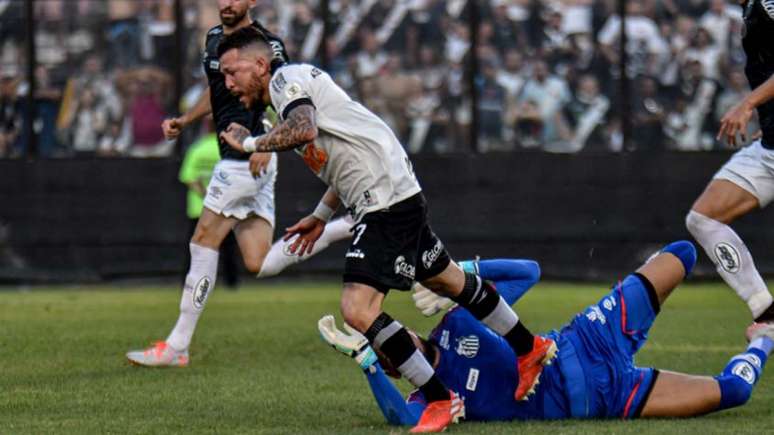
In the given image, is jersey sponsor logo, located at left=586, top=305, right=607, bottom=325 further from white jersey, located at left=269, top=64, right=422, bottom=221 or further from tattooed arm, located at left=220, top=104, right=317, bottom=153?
tattooed arm, located at left=220, top=104, right=317, bottom=153

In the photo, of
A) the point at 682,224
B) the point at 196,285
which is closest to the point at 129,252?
the point at 682,224

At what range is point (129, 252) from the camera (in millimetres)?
17219

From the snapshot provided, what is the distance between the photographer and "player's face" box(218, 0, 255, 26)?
9609 mm

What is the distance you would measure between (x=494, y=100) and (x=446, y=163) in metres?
0.98

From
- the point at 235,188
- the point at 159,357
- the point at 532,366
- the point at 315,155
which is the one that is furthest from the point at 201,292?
the point at 532,366

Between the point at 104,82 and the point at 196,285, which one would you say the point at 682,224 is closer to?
the point at 104,82

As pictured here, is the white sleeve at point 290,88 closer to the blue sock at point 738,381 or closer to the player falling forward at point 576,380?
the player falling forward at point 576,380

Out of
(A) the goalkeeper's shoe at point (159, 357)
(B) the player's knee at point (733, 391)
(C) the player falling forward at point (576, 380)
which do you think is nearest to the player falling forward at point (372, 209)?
(C) the player falling forward at point (576, 380)

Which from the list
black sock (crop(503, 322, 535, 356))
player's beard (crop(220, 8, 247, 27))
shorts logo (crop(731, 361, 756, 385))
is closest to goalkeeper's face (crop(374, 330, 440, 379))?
black sock (crop(503, 322, 535, 356))

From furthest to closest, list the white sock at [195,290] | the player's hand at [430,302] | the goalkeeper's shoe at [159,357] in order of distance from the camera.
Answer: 1. the white sock at [195,290]
2. the goalkeeper's shoe at [159,357]
3. the player's hand at [430,302]

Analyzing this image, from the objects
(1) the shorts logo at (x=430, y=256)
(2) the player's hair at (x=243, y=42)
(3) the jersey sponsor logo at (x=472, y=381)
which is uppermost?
(2) the player's hair at (x=243, y=42)

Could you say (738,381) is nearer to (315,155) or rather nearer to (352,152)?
(352,152)

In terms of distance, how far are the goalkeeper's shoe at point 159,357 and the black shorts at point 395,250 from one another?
2.71 m

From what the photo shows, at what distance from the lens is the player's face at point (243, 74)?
7.12m
